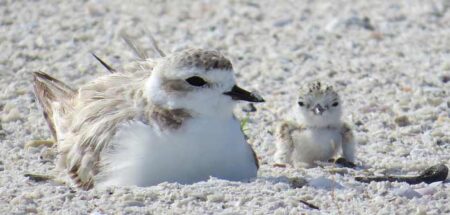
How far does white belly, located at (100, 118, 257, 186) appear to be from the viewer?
6492 millimetres

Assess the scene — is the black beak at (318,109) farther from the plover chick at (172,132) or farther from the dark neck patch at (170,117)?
the dark neck patch at (170,117)

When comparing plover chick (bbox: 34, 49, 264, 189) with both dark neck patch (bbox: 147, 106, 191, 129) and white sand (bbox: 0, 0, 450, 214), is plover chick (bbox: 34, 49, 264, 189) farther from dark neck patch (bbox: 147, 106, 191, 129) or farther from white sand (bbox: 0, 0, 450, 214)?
white sand (bbox: 0, 0, 450, 214)

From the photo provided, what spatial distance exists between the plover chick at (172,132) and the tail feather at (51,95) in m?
0.80

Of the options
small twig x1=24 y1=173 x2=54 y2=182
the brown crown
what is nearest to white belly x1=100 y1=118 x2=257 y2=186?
the brown crown

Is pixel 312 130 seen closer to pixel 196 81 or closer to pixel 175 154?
pixel 196 81

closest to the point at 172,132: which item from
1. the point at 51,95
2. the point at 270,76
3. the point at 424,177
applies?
the point at 424,177

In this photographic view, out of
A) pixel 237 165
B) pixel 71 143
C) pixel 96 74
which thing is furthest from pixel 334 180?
pixel 96 74

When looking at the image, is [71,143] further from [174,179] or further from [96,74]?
[96,74]

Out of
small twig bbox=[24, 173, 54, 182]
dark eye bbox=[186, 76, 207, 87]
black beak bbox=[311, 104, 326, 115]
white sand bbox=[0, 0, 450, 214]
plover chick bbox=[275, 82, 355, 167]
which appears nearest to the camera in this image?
white sand bbox=[0, 0, 450, 214]

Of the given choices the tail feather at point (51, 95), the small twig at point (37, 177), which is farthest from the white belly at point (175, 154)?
the tail feather at point (51, 95)

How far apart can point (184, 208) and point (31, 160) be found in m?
2.04

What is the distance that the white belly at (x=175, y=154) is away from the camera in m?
6.49

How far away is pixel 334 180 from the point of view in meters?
6.74

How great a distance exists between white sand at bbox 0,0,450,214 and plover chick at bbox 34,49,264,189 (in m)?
0.19
